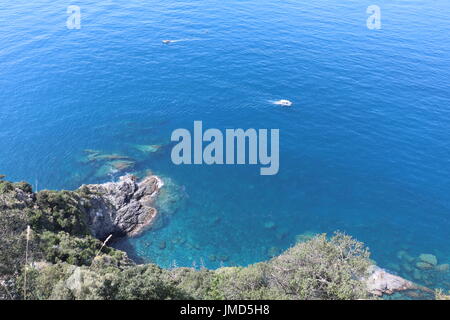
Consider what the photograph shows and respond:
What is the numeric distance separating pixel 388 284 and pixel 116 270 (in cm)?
3836

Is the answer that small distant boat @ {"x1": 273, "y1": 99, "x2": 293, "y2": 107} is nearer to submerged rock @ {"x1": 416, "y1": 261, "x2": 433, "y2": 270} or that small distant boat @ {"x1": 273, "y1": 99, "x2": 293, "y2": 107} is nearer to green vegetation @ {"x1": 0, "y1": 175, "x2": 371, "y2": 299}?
submerged rock @ {"x1": 416, "y1": 261, "x2": 433, "y2": 270}

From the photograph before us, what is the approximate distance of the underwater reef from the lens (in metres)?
23.3

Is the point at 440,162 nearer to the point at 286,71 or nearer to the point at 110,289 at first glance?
the point at 286,71

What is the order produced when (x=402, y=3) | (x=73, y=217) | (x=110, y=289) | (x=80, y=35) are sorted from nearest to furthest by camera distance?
(x=110, y=289) → (x=73, y=217) → (x=80, y=35) → (x=402, y=3)

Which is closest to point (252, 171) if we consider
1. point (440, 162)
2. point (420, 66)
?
point (440, 162)

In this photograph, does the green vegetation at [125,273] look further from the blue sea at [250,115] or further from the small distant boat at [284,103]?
the small distant boat at [284,103]

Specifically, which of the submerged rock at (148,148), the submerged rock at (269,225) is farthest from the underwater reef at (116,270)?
the submerged rock at (148,148)

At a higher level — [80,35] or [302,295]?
[80,35]

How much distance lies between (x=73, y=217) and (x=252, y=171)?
34.6 metres

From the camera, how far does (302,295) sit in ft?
88.6

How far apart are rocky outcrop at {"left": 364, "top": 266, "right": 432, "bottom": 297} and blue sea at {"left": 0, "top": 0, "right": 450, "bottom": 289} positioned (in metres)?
2.63

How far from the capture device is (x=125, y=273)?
25141mm

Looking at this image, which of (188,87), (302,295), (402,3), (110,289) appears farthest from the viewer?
(402,3)

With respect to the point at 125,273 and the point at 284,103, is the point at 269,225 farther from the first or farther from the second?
the point at 284,103
